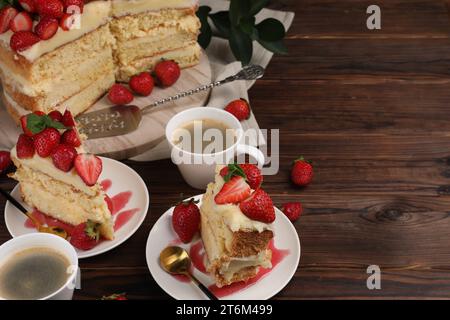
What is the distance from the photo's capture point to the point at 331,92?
3.32 meters

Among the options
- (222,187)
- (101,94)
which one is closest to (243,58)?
(101,94)

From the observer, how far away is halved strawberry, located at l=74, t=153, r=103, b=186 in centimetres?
240

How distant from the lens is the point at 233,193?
7.25ft

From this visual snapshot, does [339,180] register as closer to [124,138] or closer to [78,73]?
[124,138]

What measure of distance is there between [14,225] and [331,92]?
1690 mm

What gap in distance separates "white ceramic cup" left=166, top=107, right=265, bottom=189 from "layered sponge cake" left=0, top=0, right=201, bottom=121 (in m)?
0.64

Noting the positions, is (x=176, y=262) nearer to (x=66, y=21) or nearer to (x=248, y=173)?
(x=248, y=173)

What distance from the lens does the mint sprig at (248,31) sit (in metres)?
3.35

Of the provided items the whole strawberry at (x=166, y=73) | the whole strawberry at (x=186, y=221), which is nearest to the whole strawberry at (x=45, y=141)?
the whole strawberry at (x=186, y=221)

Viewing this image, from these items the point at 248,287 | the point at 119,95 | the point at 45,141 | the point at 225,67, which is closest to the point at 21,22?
the point at 119,95

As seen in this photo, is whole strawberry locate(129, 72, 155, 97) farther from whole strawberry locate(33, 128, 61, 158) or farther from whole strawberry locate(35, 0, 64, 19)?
whole strawberry locate(33, 128, 61, 158)

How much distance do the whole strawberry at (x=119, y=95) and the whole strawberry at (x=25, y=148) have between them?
0.71 metres

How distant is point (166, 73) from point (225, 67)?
12.6 inches

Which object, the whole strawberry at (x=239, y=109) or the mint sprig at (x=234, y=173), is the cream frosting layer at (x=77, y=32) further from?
the mint sprig at (x=234, y=173)
